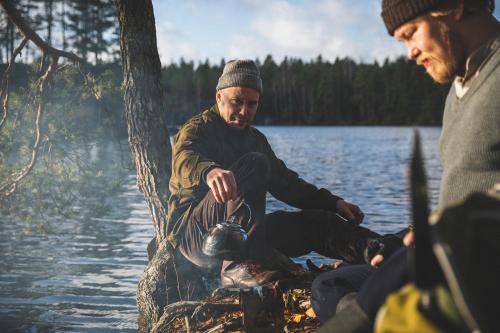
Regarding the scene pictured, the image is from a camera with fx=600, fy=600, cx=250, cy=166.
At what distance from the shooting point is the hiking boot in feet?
14.1

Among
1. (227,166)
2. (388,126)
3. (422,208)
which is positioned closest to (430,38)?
(422,208)

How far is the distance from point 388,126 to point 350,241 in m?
109

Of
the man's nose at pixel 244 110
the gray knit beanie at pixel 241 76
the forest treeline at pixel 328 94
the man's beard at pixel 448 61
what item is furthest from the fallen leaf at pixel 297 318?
the forest treeline at pixel 328 94

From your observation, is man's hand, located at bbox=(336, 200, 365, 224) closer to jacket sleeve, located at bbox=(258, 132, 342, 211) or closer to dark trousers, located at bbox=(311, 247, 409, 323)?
jacket sleeve, located at bbox=(258, 132, 342, 211)

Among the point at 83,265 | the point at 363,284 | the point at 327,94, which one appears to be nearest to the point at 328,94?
the point at 327,94

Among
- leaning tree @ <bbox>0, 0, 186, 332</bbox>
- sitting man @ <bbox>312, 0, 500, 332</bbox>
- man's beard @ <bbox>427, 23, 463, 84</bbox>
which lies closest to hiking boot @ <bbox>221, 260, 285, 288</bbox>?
leaning tree @ <bbox>0, 0, 186, 332</bbox>

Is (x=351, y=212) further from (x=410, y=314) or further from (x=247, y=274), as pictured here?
(x=410, y=314)

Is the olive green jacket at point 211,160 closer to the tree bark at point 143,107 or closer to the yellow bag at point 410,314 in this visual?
the tree bark at point 143,107

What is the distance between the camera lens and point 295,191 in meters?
4.88

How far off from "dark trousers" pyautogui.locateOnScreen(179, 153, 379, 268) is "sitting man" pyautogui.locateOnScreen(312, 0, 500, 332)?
6.71 feet

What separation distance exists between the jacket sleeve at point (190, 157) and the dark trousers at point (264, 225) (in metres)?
0.21

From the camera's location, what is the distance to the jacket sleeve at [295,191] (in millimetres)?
4793

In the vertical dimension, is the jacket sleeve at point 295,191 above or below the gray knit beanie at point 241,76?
below

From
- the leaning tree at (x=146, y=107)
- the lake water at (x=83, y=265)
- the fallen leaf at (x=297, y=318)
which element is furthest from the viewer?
the lake water at (x=83, y=265)
